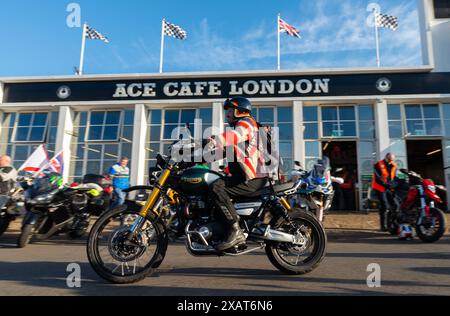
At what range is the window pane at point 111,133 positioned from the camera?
1662 centimetres

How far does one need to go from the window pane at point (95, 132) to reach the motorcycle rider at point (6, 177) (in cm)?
968

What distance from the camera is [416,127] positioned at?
49.9 feet

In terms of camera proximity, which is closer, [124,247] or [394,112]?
[124,247]

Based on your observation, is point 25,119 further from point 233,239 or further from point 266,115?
point 233,239

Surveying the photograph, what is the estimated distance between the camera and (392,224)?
24.4ft

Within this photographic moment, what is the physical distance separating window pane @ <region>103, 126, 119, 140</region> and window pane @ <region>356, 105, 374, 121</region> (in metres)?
12.3

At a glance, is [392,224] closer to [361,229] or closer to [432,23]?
[361,229]

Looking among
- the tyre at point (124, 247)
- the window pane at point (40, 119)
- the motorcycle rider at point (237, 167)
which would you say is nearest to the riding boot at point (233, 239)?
the motorcycle rider at point (237, 167)

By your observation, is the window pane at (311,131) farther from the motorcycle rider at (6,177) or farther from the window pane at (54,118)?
the window pane at (54,118)

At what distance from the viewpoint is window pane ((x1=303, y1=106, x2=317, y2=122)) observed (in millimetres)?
15805

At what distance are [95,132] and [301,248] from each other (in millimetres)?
15428

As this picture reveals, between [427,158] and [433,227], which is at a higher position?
[427,158]

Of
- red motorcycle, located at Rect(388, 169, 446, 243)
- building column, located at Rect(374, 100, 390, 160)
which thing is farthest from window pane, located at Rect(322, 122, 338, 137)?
red motorcycle, located at Rect(388, 169, 446, 243)

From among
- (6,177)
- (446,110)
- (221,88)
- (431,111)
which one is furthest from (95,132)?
(446,110)
